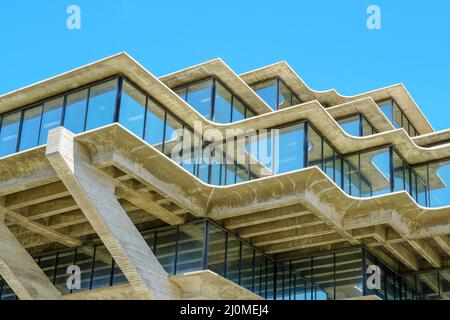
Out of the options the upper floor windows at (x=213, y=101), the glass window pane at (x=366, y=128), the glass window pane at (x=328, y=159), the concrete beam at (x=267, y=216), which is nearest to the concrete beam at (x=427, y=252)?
the glass window pane at (x=328, y=159)

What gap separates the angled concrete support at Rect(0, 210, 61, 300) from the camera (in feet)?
119

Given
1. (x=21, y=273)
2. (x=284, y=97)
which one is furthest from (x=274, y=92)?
(x=21, y=273)

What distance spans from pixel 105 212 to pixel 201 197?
16.2ft

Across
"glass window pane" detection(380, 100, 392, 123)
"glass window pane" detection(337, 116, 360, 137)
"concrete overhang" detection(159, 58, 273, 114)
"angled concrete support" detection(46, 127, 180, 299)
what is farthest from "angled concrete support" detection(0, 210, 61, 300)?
"glass window pane" detection(380, 100, 392, 123)

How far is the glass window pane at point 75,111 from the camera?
114ft

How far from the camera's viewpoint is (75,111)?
35.4 m

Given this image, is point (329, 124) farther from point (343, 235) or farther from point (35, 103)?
point (35, 103)

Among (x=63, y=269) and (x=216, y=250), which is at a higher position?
(x=216, y=250)

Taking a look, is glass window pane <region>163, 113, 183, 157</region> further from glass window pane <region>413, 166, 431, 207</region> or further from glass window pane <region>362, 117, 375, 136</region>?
glass window pane <region>413, 166, 431, 207</region>

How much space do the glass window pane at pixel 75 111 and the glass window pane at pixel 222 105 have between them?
706 cm

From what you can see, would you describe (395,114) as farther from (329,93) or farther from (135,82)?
(135,82)

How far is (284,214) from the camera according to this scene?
3694 centimetres

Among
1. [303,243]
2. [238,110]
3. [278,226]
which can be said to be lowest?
[303,243]

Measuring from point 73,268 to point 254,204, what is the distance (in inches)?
351
